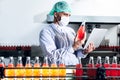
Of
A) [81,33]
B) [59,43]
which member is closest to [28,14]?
[59,43]

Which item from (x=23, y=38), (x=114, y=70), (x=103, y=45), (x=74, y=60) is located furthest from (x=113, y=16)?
(x=114, y=70)

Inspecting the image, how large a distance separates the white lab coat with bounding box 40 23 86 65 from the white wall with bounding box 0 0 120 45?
80.0 inches

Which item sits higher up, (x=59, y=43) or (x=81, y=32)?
(x=81, y=32)

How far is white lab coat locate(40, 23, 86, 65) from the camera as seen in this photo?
2.63 m

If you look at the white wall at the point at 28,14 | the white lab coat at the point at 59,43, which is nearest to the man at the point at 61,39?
the white lab coat at the point at 59,43

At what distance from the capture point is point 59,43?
109 inches

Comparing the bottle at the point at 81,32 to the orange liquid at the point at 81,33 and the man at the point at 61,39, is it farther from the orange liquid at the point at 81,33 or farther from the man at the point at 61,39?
the man at the point at 61,39

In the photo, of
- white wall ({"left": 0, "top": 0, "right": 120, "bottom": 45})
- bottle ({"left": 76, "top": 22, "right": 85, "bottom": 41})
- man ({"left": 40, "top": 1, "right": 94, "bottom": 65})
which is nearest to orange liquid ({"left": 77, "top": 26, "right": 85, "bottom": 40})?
bottle ({"left": 76, "top": 22, "right": 85, "bottom": 41})

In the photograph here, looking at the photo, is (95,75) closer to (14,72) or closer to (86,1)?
(14,72)

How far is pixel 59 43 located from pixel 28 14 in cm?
216

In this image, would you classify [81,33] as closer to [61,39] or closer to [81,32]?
[81,32]

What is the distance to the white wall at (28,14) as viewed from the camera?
4.78m

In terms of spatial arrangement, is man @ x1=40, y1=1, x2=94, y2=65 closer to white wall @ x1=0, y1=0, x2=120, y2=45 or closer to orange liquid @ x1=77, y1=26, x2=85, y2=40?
orange liquid @ x1=77, y1=26, x2=85, y2=40

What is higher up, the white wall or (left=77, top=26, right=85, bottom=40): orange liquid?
the white wall
